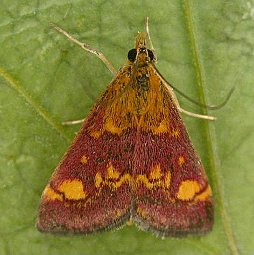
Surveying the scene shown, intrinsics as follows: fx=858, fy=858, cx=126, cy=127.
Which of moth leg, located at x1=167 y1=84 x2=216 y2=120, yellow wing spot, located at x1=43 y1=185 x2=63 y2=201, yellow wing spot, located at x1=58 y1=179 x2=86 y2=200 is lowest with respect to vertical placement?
yellow wing spot, located at x1=43 y1=185 x2=63 y2=201

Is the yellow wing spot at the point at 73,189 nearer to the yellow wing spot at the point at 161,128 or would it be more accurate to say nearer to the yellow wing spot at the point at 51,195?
the yellow wing spot at the point at 51,195

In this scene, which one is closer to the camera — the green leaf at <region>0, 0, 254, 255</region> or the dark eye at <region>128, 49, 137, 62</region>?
the dark eye at <region>128, 49, 137, 62</region>

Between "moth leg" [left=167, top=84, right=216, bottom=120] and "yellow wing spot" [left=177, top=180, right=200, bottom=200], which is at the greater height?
"moth leg" [left=167, top=84, right=216, bottom=120]

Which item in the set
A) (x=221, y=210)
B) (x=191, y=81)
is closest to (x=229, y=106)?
(x=191, y=81)

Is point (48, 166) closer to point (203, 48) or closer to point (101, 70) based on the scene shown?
point (101, 70)

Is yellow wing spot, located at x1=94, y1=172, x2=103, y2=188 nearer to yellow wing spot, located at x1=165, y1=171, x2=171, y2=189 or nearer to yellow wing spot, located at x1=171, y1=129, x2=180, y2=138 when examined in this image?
yellow wing spot, located at x1=165, y1=171, x2=171, y2=189

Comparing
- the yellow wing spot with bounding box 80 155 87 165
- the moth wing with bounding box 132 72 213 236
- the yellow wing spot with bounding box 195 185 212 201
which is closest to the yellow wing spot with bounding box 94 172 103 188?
the yellow wing spot with bounding box 80 155 87 165
